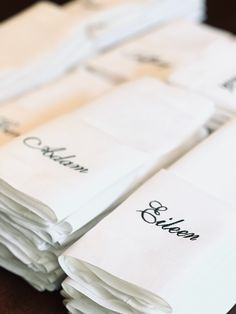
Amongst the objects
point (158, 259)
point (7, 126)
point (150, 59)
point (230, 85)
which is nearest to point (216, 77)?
point (230, 85)

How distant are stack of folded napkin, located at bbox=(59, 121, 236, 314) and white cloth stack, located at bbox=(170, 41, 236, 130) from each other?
184 millimetres

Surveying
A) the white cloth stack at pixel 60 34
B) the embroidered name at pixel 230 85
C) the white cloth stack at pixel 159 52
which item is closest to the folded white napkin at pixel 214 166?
the embroidered name at pixel 230 85

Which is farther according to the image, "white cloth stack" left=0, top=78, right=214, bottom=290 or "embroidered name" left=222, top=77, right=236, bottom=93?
"embroidered name" left=222, top=77, right=236, bottom=93

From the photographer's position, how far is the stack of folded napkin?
556mm

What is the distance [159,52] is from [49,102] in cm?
22

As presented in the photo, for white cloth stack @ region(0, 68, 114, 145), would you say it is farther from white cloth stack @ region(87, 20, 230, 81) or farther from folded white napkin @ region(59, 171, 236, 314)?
folded white napkin @ region(59, 171, 236, 314)

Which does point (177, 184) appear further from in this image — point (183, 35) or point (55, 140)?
point (183, 35)

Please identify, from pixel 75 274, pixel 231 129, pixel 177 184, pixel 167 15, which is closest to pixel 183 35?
pixel 167 15

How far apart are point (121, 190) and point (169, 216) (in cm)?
9

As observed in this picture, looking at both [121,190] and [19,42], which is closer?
[121,190]

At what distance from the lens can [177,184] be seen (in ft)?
2.18

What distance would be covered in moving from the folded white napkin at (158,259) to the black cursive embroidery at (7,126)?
0.83ft

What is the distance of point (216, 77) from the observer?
2.93 ft

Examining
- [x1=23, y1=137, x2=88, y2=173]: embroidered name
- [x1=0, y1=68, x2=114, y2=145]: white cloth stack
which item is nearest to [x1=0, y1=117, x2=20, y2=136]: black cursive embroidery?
[x1=0, y1=68, x2=114, y2=145]: white cloth stack
